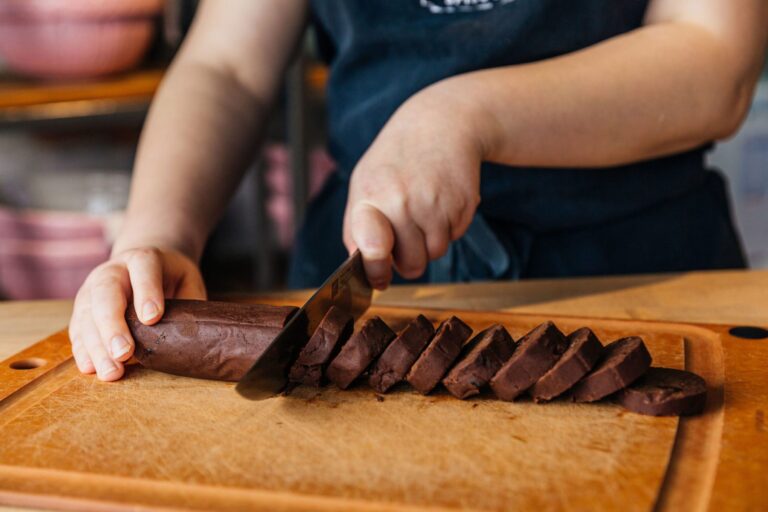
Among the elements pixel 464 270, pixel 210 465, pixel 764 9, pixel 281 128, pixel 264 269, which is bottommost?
pixel 264 269

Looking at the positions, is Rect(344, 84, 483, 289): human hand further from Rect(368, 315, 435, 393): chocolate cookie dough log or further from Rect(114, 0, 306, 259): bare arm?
Rect(114, 0, 306, 259): bare arm

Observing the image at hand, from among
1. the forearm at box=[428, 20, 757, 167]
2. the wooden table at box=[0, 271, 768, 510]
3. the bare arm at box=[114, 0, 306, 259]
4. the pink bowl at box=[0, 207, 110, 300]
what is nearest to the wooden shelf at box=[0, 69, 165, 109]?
the pink bowl at box=[0, 207, 110, 300]

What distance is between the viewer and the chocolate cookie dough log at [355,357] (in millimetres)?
1098

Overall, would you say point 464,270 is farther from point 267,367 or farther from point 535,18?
point 267,367

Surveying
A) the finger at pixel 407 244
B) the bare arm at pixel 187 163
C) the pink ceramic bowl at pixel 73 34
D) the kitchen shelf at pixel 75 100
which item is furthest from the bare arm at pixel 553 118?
the kitchen shelf at pixel 75 100

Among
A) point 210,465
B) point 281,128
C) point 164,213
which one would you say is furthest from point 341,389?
point 281,128

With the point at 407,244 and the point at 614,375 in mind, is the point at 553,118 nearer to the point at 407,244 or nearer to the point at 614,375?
the point at 407,244

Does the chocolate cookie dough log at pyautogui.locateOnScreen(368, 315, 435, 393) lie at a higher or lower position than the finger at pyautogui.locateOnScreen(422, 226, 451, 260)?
lower

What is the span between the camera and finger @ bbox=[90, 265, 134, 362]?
117 cm

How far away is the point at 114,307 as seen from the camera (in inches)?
47.1

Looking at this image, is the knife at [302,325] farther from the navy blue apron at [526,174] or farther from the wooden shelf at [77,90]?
the wooden shelf at [77,90]

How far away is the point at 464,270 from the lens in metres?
1.68

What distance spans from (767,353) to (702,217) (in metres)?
0.56

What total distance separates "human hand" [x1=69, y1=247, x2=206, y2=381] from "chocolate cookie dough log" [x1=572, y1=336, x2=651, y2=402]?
566 mm
